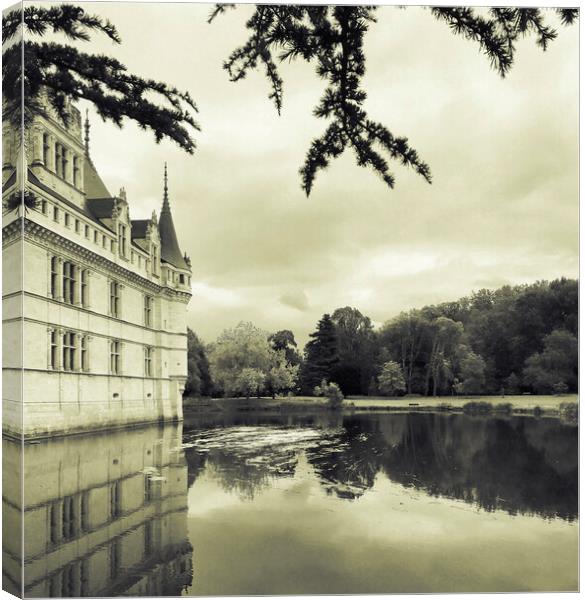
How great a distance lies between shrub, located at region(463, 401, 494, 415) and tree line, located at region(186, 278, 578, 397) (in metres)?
0.15

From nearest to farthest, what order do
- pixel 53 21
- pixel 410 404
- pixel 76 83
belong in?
pixel 76 83 → pixel 53 21 → pixel 410 404

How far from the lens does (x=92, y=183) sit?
6.62 meters

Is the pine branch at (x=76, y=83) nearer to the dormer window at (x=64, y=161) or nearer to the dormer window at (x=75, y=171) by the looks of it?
the dormer window at (x=64, y=161)

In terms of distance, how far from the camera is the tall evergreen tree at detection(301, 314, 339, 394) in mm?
6871

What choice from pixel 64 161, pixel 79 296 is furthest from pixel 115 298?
pixel 64 161

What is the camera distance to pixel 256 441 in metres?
7.96

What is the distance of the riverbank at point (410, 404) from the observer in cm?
671

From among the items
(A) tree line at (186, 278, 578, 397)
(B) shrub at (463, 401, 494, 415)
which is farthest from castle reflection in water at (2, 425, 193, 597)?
(B) shrub at (463, 401, 494, 415)

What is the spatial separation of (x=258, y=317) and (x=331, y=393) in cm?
153

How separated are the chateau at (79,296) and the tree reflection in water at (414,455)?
3.36 ft

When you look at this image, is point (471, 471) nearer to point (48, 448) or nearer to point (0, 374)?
point (48, 448)

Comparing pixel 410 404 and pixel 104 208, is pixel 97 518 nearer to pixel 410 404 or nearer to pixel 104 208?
pixel 104 208

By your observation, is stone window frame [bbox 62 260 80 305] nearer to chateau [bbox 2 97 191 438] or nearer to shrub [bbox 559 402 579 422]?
chateau [bbox 2 97 191 438]

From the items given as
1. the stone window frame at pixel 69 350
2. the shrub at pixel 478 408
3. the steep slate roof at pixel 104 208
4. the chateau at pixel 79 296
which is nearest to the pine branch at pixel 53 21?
the chateau at pixel 79 296
